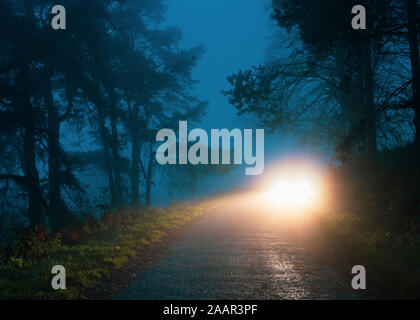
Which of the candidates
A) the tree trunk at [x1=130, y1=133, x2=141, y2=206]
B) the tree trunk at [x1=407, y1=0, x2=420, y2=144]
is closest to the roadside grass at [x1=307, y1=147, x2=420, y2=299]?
the tree trunk at [x1=407, y1=0, x2=420, y2=144]

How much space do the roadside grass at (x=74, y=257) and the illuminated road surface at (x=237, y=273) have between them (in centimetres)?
89

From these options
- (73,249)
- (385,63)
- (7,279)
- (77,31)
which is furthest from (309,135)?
(7,279)

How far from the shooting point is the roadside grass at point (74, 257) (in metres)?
5.74

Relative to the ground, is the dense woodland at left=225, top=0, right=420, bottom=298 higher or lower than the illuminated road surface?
higher

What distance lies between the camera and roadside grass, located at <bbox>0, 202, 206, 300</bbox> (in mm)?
5742

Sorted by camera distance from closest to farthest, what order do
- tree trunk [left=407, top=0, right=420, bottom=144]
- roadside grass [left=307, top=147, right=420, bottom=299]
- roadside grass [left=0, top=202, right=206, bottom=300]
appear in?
1. roadside grass [left=0, top=202, right=206, bottom=300]
2. roadside grass [left=307, top=147, right=420, bottom=299]
3. tree trunk [left=407, top=0, right=420, bottom=144]

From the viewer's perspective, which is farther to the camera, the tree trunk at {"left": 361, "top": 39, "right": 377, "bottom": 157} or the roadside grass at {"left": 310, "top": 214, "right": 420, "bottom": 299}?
the tree trunk at {"left": 361, "top": 39, "right": 377, "bottom": 157}

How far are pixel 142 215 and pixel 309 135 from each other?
11487mm

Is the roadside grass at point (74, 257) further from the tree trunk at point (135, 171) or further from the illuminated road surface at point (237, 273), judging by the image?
the tree trunk at point (135, 171)

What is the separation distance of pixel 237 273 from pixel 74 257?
12.4ft

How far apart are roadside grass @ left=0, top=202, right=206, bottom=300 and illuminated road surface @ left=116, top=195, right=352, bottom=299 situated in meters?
0.89

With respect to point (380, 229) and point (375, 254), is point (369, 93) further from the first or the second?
point (375, 254)

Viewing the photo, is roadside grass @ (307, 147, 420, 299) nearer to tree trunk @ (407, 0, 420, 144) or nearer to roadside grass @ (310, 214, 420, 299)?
roadside grass @ (310, 214, 420, 299)

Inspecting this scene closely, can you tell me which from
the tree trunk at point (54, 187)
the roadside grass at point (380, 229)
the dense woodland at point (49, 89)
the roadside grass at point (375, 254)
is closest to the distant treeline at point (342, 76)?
the roadside grass at point (380, 229)
